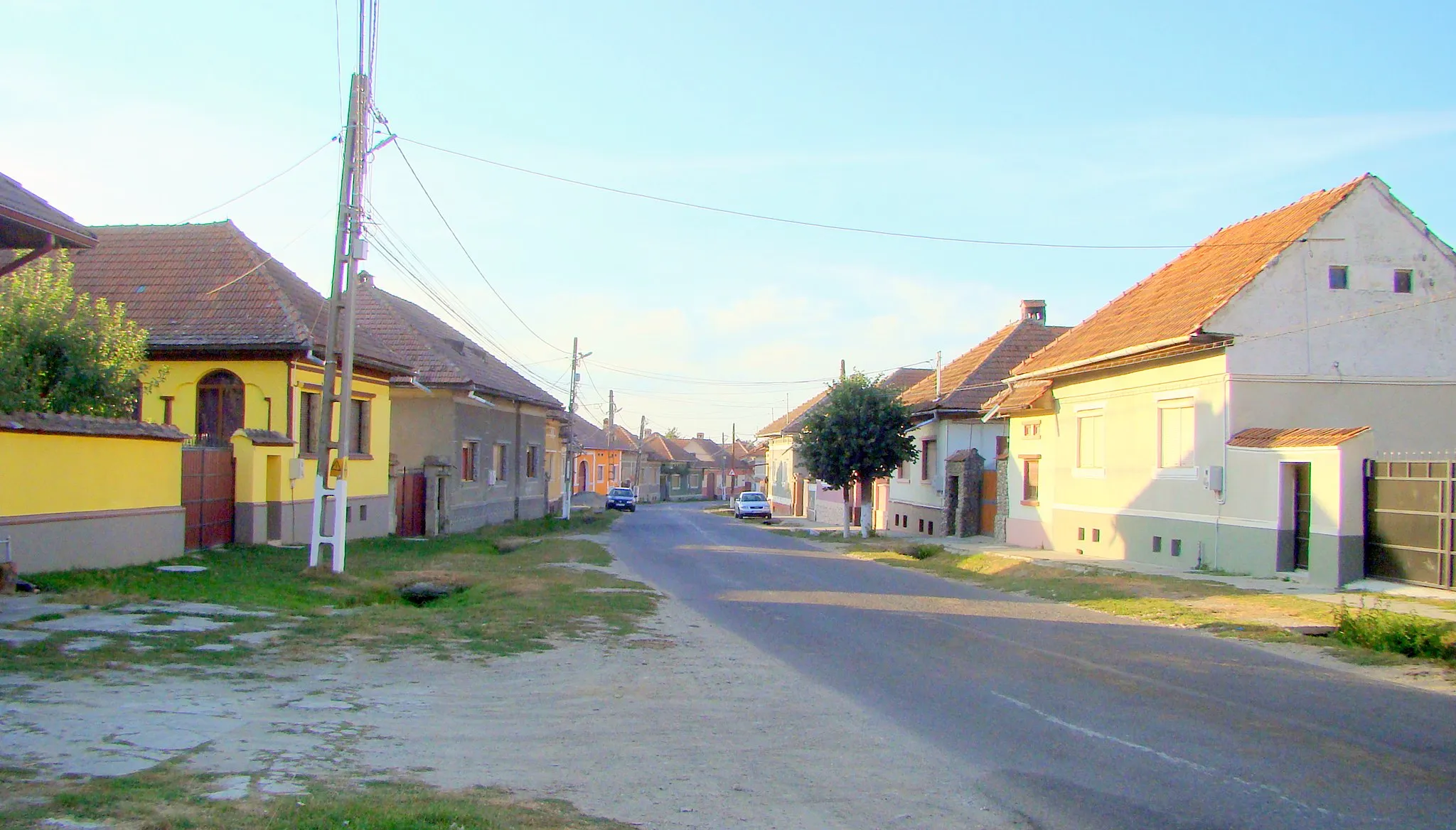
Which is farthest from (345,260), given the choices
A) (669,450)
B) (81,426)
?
(669,450)

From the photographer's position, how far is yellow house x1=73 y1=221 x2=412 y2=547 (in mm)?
21516

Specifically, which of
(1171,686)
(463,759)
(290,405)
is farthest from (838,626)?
(290,405)

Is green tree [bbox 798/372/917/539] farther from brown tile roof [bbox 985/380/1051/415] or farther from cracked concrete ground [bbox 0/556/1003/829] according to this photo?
cracked concrete ground [bbox 0/556/1003/829]

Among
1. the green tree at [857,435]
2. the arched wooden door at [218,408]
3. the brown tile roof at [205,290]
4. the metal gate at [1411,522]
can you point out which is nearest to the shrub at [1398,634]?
the metal gate at [1411,522]

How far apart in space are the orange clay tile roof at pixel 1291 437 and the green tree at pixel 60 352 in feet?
63.9

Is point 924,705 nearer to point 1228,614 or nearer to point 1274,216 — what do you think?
point 1228,614

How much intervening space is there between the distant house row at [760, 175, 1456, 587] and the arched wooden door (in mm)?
18793

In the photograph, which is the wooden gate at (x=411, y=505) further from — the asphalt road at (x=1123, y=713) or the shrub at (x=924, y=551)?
the asphalt road at (x=1123, y=713)

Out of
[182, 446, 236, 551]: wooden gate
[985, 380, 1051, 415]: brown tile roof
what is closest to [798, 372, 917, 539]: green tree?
[985, 380, 1051, 415]: brown tile roof

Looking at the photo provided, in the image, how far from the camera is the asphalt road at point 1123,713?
6.43 metres

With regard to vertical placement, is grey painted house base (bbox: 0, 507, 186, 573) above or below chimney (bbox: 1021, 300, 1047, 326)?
below

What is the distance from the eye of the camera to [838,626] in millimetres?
14094

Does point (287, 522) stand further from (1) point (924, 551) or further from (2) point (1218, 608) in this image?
(2) point (1218, 608)

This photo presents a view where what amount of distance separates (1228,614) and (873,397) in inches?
863
